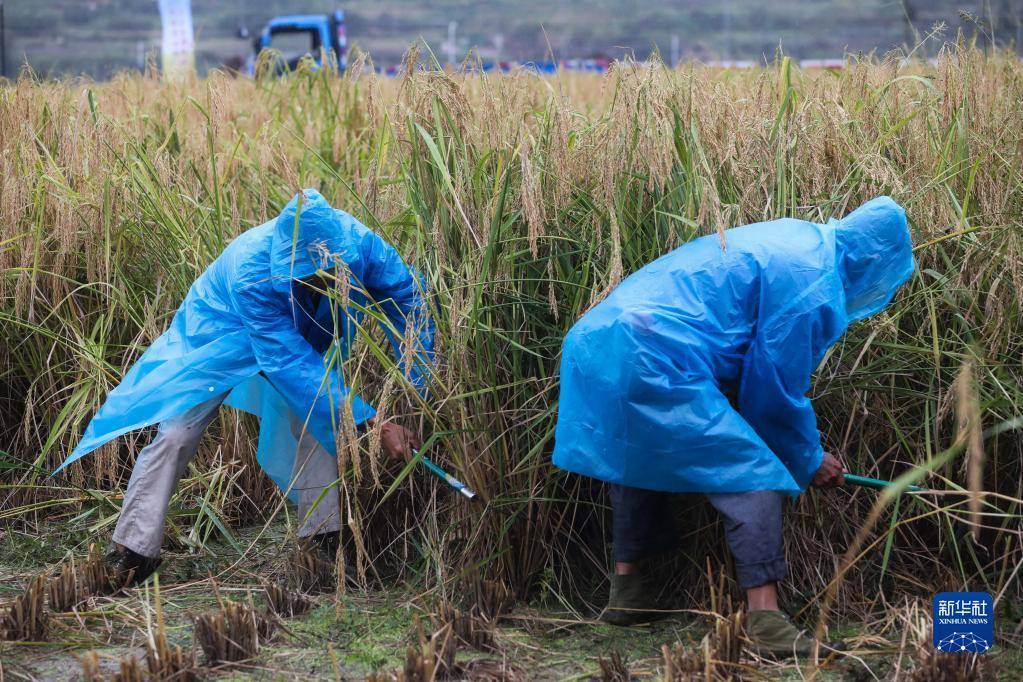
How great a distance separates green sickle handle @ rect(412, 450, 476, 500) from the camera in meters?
2.91

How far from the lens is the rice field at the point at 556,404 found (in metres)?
2.86

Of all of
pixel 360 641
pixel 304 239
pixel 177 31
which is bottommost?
pixel 360 641

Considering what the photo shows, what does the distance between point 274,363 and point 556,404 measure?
81 centimetres

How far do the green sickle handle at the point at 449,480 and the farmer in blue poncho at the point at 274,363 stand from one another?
0.23 ft

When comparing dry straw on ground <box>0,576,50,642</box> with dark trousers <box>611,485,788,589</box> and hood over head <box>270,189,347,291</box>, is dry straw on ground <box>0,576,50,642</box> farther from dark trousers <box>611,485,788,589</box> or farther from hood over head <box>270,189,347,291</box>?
dark trousers <box>611,485,788,589</box>

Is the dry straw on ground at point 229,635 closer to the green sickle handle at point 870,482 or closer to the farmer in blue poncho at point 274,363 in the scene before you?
the farmer in blue poncho at point 274,363

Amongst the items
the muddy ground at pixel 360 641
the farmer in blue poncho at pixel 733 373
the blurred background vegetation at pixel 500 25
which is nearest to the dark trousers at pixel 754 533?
the farmer in blue poncho at pixel 733 373

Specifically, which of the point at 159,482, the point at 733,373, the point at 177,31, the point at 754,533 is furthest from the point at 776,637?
the point at 177,31

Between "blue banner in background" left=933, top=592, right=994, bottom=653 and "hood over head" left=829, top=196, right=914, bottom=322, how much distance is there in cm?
75

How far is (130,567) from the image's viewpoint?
130 inches

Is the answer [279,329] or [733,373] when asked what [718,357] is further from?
[279,329]

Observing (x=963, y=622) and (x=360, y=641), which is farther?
(x=360, y=641)

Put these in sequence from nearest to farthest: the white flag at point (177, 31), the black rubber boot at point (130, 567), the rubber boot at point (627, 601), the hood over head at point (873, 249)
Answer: the hood over head at point (873, 249)
the rubber boot at point (627, 601)
the black rubber boot at point (130, 567)
the white flag at point (177, 31)

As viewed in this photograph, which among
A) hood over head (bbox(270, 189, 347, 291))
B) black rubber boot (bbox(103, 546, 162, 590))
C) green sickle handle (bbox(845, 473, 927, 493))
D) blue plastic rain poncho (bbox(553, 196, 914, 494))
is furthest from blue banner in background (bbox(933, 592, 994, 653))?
black rubber boot (bbox(103, 546, 162, 590))
